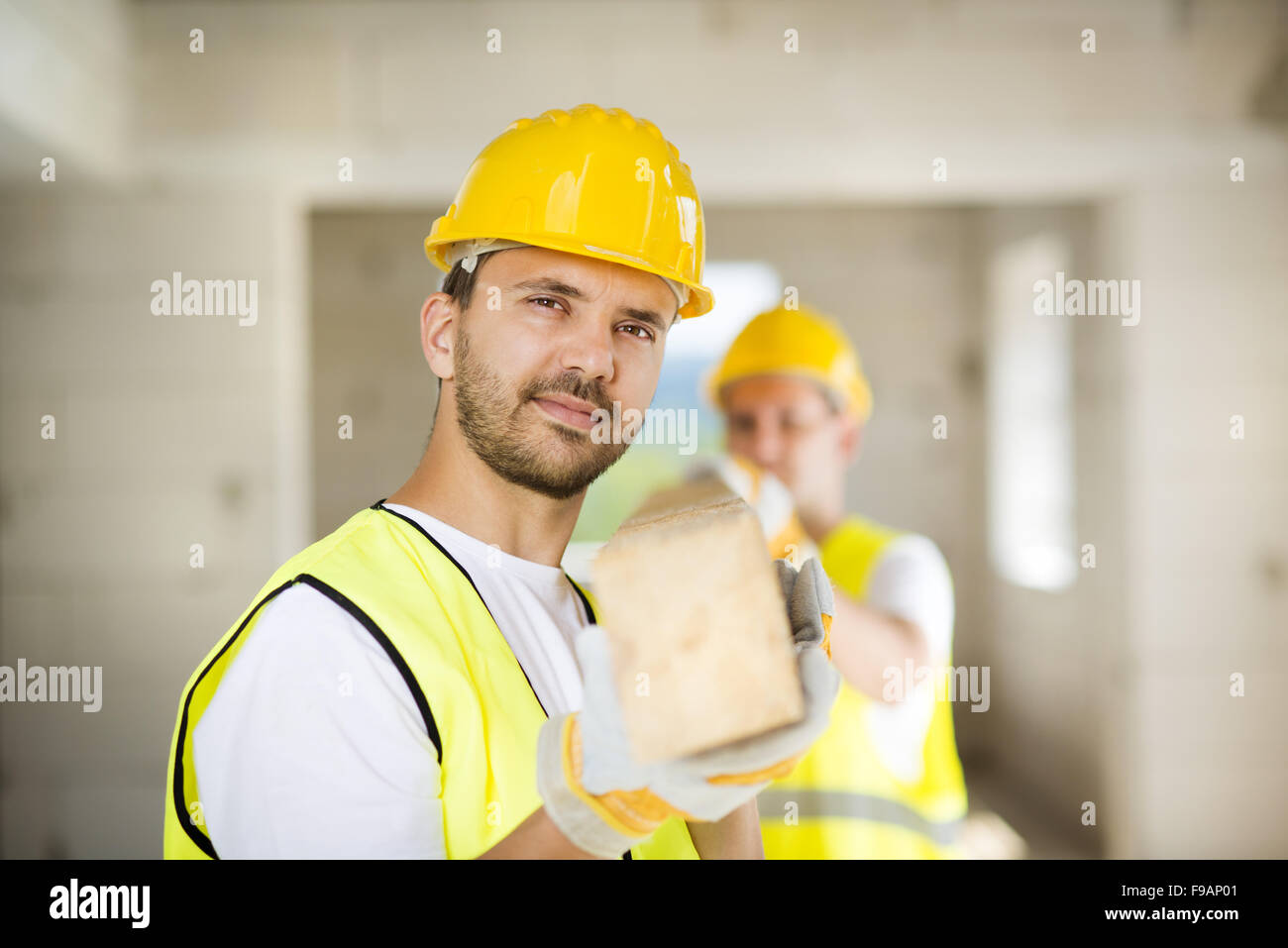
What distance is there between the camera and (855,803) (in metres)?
1.89

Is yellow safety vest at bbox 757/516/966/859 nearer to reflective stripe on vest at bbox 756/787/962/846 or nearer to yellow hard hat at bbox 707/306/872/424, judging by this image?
reflective stripe on vest at bbox 756/787/962/846

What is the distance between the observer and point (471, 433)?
1064 millimetres

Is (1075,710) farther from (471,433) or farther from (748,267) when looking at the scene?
(471,433)

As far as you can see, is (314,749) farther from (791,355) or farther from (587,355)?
(791,355)

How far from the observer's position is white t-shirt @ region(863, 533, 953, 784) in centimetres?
189

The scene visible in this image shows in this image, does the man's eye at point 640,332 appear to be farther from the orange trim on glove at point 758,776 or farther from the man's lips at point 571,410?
the orange trim on glove at point 758,776

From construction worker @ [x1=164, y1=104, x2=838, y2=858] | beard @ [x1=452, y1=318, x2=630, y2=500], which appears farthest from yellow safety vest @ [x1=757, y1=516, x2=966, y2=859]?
beard @ [x1=452, y1=318, x2=630, y2=500]

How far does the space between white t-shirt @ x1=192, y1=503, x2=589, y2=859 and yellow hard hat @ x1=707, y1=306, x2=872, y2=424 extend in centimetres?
174

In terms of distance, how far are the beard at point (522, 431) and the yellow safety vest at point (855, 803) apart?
1.03 metres

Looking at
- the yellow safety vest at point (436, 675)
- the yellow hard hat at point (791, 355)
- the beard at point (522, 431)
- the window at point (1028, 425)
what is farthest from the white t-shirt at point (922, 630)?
the window at point (1028, 425)

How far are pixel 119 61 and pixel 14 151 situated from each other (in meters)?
0.40

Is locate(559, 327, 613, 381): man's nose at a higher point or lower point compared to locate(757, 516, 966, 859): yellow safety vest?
higher

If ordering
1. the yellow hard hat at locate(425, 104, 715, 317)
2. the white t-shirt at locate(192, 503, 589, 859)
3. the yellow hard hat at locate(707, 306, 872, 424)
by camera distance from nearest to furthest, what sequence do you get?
1. the white t-shirt at locate(192, 503, 589, 859)
2. the yellow hard hat at locate(425, 104, 715, 317)
3. the yellow hard hat at locate(707, 306, 872, 424)

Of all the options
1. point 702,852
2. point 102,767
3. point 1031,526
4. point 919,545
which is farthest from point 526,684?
point 1031,526
